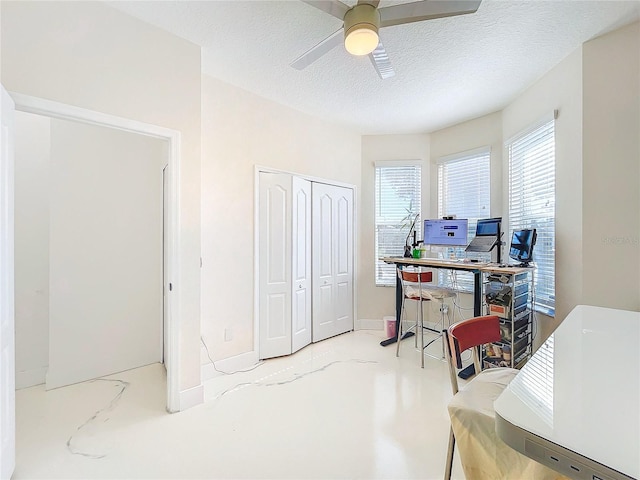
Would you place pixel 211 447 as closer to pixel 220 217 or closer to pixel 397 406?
pixel 397 406

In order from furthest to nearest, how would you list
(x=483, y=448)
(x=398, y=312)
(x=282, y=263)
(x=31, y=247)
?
(x=398, y=312) → (x=282, y=263) → (x=31, y=247) → (x=483, y=448)

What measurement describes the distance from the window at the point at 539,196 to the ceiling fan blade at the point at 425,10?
1772mm

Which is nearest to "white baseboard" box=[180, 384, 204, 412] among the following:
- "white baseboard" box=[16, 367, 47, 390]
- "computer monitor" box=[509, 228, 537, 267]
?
"white baseboard" box=[16, 367, 47, 390]

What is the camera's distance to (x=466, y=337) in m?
1.56

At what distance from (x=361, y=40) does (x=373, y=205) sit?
280 cm

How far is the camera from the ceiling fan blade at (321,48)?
1844mm

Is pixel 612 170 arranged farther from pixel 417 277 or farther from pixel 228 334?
pixel 228 334

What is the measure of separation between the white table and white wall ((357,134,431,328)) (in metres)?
3.10

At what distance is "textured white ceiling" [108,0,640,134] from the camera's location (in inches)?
78.6

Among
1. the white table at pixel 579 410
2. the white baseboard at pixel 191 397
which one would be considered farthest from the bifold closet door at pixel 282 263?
the white table at pixel 579 410

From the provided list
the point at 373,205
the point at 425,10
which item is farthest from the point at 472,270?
the point at 425,10

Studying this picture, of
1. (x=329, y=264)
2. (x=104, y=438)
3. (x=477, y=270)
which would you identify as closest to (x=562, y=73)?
(x=477, y=270)

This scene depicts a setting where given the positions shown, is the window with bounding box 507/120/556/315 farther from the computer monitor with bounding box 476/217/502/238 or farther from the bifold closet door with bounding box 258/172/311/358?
the bifold closet door with bounding box 258/172/311/358

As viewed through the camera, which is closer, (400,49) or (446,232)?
(400,49)
